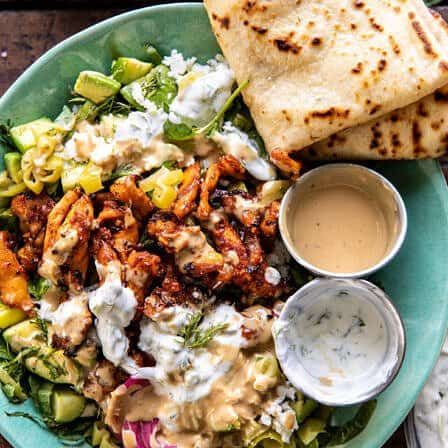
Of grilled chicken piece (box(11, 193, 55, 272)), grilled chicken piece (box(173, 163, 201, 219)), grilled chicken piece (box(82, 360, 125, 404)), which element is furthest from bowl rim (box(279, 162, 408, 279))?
grilled chicken piece (box(11, 193, 55, 272))

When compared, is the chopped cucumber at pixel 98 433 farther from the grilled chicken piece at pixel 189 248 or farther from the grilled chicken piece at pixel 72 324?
the grilled chicken piece at pixel 189 248

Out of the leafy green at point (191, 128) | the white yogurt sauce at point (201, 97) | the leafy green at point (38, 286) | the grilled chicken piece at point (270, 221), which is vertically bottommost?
the leafy green at point (38, 286)

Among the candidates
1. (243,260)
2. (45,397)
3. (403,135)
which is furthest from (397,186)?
(45,397)

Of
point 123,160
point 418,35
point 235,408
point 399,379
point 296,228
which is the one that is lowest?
point 399,379

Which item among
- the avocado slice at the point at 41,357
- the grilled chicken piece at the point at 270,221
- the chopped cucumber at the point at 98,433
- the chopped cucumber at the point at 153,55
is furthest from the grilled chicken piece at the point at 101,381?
the chopped cucumber at the point at 153,55

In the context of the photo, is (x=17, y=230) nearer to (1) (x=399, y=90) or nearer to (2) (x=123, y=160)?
(2) (x=123, y=160)

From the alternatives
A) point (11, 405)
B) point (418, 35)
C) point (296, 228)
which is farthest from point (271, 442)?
point (418, 35)
